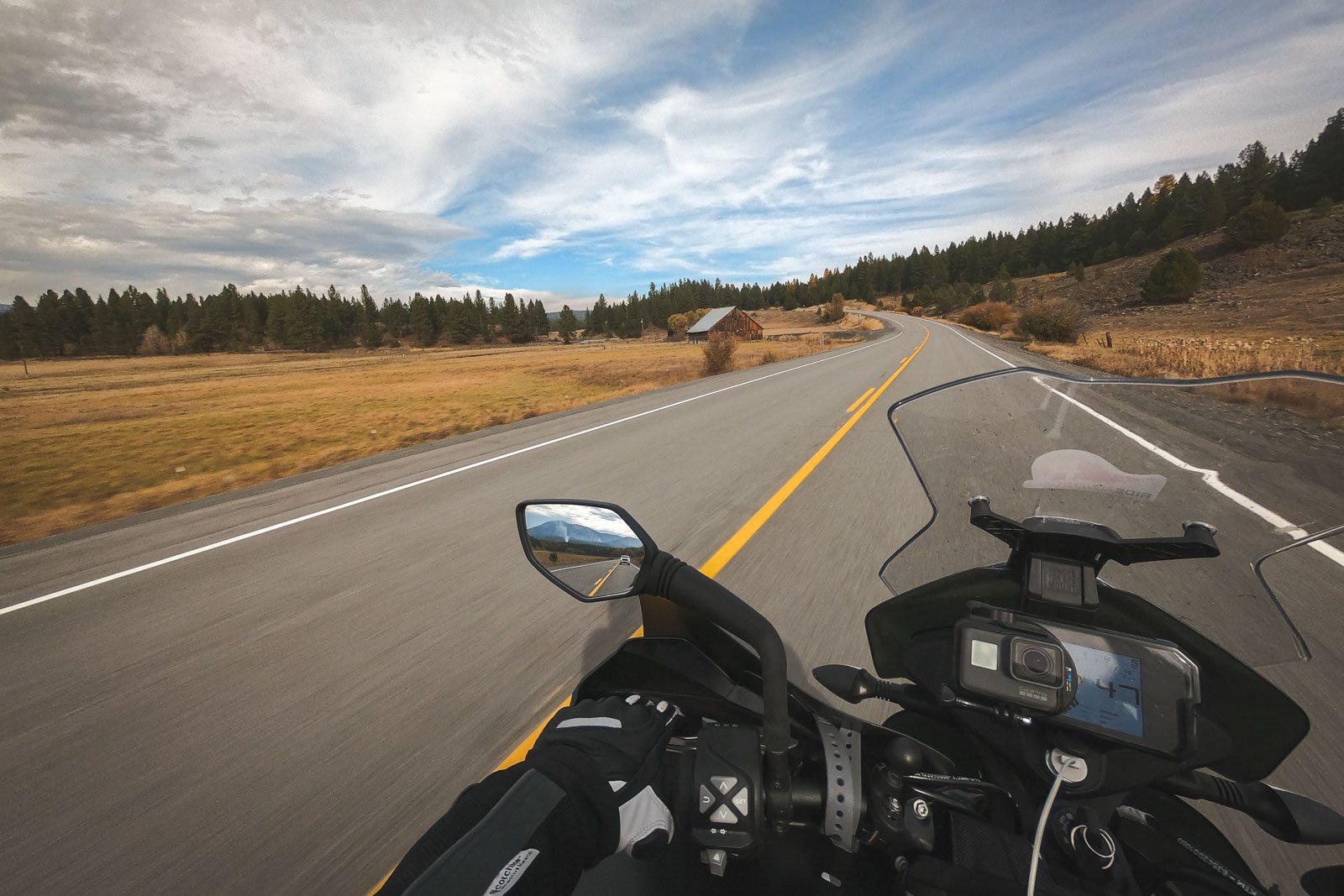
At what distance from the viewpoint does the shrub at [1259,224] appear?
198 ft

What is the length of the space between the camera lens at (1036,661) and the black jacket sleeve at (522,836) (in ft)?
3.12

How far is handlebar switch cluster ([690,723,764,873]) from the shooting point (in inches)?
39.9

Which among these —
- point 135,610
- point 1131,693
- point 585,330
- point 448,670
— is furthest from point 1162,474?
point 585,330

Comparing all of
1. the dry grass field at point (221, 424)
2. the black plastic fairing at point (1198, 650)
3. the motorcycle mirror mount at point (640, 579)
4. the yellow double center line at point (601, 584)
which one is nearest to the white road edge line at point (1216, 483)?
the black plastic fairing at point (1198, 650)

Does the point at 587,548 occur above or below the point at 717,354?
above

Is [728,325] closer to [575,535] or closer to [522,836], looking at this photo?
[575,535]

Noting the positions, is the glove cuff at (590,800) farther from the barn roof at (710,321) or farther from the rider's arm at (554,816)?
the barn roof at (710,321)

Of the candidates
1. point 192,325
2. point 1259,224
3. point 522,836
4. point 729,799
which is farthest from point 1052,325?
point 192,325

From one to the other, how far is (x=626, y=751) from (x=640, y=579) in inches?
13.9

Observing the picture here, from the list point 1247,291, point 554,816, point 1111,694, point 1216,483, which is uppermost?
point 1216,483

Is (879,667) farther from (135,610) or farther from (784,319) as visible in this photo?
(784,319)

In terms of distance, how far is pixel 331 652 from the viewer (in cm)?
310

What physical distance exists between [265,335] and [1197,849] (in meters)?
107

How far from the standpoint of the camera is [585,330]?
416 feet
